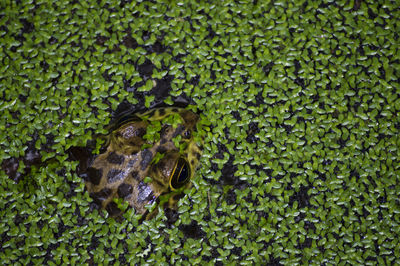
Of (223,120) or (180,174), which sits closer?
(180,174)

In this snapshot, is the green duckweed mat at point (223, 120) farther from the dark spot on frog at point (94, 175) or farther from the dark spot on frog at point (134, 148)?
the dark spot on frog at point (134, 148)

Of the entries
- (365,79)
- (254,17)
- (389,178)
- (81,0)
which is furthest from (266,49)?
(81,0)

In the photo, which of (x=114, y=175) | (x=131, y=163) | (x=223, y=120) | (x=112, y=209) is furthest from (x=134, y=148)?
(x=223, y=120)

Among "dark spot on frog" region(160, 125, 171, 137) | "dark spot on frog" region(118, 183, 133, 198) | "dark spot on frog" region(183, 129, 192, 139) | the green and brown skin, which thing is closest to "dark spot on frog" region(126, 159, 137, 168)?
the green and brown skin

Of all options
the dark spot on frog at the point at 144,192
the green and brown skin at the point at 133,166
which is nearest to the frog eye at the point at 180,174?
the green and brown skin at the point at 133,166

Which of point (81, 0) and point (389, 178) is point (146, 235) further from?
point (81, 0)

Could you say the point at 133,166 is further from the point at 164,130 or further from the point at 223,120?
the point at 223,120

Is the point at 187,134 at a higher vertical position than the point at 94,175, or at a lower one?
higher
